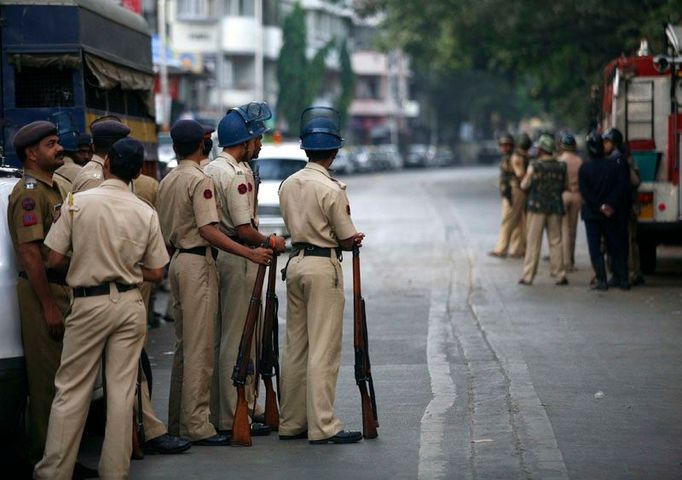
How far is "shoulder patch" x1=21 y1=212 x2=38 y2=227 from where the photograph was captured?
746 cm

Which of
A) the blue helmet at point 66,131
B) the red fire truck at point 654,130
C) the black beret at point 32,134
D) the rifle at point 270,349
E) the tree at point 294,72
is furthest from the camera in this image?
the tree at point 294,72

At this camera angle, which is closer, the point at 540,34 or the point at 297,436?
the point at 297,436

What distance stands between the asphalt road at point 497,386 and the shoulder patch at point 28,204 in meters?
1.55

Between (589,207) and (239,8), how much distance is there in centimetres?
6123

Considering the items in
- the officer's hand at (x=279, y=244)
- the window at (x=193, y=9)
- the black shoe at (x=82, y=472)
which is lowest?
the black shoe at (x=82, y=472)

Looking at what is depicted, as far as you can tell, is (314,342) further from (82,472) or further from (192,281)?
(82,472)

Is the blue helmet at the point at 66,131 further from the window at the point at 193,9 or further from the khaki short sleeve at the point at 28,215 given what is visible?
the window at the point at 193,9

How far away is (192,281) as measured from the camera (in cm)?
841

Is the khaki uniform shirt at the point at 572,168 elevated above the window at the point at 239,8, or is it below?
below

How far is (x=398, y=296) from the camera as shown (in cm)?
1730

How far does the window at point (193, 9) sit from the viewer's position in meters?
71.9

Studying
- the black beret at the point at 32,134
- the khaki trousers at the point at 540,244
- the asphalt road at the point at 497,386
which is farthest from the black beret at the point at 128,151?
the khaki trousers at the point at 540,244

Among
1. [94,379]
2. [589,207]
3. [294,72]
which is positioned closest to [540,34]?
[589,207]

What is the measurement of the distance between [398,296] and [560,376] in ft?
21.2
